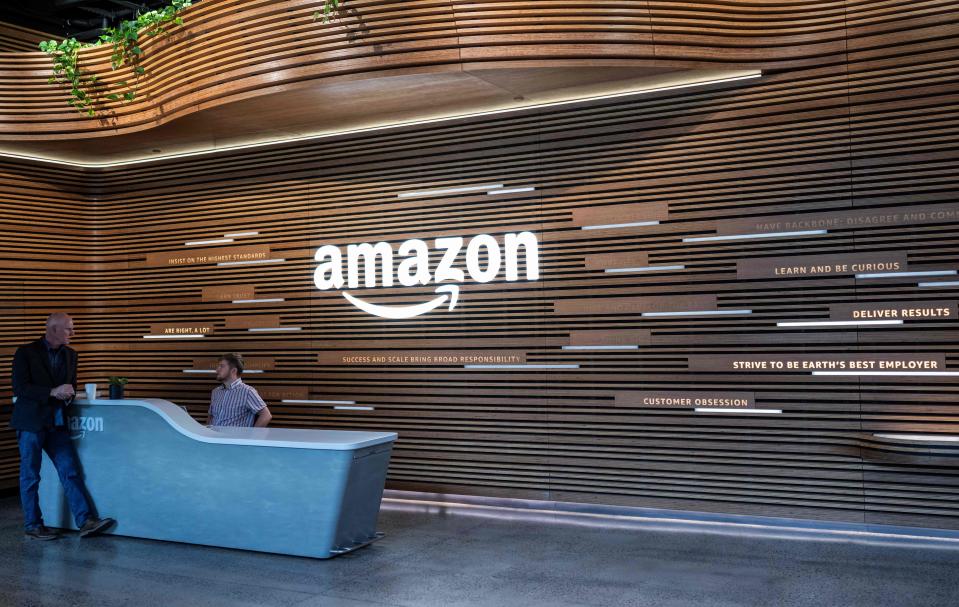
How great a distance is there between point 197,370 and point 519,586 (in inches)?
204

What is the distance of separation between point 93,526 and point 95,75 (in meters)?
4.31

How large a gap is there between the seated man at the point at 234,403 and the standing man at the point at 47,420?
1.10 metres

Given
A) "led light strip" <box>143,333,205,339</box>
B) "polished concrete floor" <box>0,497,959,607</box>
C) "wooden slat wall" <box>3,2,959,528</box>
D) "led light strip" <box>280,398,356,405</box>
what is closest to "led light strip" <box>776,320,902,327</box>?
"wooden slat wall" <box>3,2,959,528</box>

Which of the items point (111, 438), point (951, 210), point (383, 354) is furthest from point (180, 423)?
point (951, 210)

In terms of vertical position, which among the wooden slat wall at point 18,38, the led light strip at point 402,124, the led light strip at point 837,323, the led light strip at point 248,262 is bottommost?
the led light strip at point 837,323

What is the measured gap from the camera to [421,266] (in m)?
7.70

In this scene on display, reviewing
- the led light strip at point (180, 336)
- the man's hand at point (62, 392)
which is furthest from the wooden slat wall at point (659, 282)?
the man's hand at point (62, 392)

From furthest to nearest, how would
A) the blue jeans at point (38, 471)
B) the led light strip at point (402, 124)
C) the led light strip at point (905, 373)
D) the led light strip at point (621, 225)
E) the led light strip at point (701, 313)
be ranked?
the led light strip at point (621, 225)
the led light strip at point (402, 124)
the led light strip at point (701, 313)
the blue jeans at point (38, 471)
the led light strip at point (905, 373)

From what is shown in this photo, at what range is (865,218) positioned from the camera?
20.0ft

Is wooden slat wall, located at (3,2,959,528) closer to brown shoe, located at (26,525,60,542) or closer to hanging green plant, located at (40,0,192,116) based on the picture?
hanging green plant, located at (40,0,192,116)

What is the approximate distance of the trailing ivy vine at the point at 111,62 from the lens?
290 inches

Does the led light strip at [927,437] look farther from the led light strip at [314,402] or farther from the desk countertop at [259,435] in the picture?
the led light strip at [314,402]

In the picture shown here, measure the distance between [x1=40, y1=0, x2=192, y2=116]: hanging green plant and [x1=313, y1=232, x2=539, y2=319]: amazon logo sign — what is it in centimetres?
239

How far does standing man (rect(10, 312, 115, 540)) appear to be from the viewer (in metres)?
6.21
